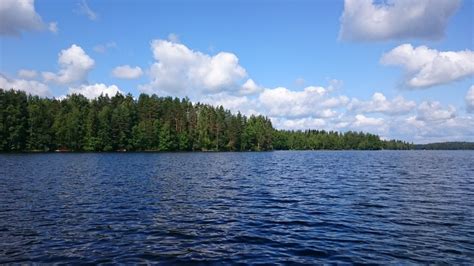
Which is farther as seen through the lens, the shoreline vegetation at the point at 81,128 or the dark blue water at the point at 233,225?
the shoreline vegetation at the point at 81,128

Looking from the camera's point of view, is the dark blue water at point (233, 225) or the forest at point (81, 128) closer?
the dark blue water at point (233, 225)

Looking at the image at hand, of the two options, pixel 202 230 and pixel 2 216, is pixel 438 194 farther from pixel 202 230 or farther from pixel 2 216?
pixel 2 216

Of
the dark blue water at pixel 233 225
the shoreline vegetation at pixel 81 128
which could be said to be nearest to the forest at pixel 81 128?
the shoreline vegetation at pixel 81 128

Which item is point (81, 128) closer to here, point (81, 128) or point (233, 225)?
point (81, 128)

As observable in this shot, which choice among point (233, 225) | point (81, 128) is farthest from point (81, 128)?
point (233, 225)

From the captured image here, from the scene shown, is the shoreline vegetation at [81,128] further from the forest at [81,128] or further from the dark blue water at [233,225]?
the dark blue water at [233,225]

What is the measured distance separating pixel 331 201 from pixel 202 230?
15.5 m

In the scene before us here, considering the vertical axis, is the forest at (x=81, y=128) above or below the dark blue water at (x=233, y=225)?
above

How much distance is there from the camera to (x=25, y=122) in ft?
493

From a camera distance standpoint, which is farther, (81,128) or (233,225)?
(81,128)

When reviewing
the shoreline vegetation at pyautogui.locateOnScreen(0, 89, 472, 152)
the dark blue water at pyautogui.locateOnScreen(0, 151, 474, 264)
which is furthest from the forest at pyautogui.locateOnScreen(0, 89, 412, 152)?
the dark blue water at pyautogui.locateOnScreen(0, 151, 474, 264)

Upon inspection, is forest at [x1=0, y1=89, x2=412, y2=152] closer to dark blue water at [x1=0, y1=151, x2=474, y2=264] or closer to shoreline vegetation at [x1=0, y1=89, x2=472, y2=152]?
shoreline vegetation at [x1=0, y1=89, x2=472, y2=152]

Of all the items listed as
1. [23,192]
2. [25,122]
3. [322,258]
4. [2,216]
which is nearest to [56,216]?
[2,216]

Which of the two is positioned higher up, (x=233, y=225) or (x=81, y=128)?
(x=81, y=128)
